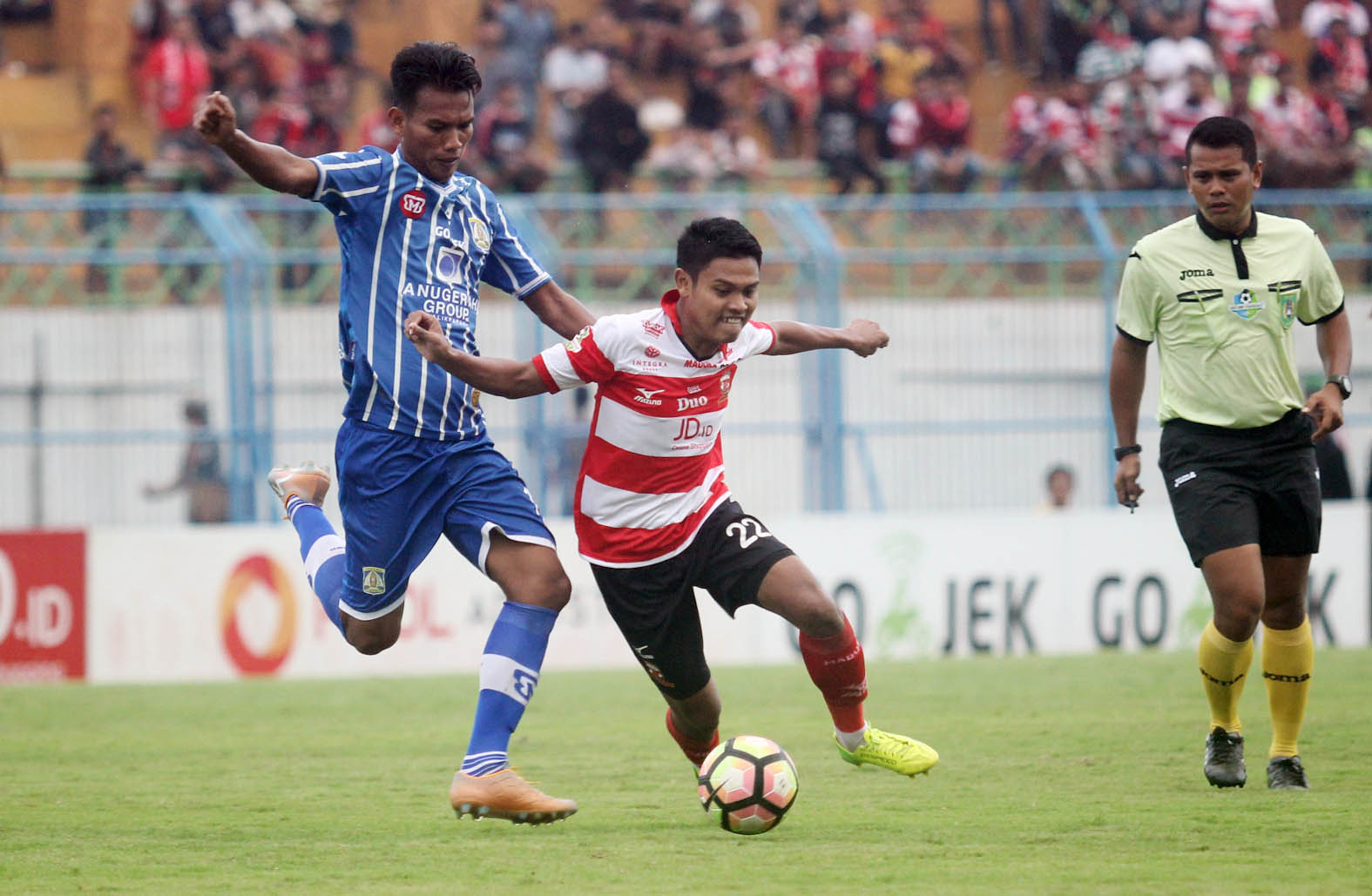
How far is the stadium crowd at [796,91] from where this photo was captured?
667 inches

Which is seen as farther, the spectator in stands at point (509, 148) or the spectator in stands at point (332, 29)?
the spectator in stands at point (332, 29)

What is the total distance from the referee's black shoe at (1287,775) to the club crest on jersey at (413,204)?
3584 millimetres

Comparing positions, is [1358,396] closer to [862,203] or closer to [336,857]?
[862,203]

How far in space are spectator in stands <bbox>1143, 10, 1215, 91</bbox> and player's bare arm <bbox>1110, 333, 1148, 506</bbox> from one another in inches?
473

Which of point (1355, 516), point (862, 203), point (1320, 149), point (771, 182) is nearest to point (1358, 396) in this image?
point (1355, 516)

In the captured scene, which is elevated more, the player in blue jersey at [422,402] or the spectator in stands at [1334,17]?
the spectator in stands at [1334,17]

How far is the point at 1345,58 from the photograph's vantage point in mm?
18891

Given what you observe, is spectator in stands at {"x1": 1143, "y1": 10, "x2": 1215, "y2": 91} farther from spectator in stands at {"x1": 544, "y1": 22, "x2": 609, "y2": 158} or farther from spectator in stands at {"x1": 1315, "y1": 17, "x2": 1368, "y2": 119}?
spectator in stands at {"x1": 544, "y1": 22, "x2": 609, "y2": 158}

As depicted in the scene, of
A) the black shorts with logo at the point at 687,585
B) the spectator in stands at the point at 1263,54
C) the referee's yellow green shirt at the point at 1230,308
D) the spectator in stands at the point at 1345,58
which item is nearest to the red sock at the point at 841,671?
the black shorts with logo at the point at 687,585

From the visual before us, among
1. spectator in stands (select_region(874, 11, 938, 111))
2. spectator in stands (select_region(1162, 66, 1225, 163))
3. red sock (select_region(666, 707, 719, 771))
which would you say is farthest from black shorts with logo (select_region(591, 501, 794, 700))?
spectator in stands (select_region(874, 11, 938, 111))

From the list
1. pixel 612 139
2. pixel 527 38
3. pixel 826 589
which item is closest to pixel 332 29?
pixel 527 38

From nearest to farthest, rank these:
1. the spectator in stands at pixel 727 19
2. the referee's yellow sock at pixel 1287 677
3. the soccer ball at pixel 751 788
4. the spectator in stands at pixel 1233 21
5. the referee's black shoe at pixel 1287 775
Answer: the soccer ball at pixel 751 788, the referee's black shoe at pixel 1287 775, the referee's yellow sock at pixel 1287 677, the spectator in stands at pixel 727 19, the spectator in stands at pixel 1233 21

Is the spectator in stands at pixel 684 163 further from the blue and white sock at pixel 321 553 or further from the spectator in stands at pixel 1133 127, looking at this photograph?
the blue and white sock at pixel 321 553

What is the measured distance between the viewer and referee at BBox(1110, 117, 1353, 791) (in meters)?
6.55
